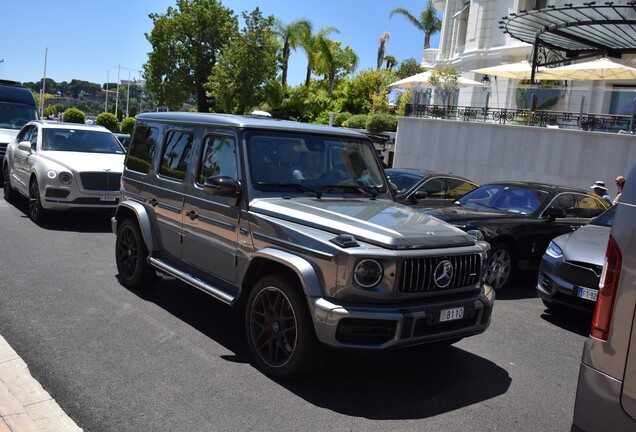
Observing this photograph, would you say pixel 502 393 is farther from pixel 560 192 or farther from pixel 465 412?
pixel 560 192

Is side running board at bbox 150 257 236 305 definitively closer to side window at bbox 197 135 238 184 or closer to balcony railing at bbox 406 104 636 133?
side window at bbox 197 135 238 184

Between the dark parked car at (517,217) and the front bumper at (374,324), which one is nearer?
the front bumper at (374,324)

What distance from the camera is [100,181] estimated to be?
1138 centimetres

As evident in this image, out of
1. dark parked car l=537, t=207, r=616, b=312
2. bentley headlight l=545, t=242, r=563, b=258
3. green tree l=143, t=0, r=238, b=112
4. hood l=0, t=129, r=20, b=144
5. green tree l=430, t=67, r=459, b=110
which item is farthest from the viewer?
green tree l=143, t=0, r=238, b=112

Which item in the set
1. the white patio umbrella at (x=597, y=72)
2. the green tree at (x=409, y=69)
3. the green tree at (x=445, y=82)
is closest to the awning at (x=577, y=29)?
the white patio umbrella at (x=597, y=72)

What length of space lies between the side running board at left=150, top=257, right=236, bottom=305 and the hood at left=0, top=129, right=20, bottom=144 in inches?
456

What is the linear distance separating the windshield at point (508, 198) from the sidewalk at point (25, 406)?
7333mm

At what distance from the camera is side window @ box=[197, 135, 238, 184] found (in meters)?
5.85

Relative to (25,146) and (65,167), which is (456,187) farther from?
(25,146)

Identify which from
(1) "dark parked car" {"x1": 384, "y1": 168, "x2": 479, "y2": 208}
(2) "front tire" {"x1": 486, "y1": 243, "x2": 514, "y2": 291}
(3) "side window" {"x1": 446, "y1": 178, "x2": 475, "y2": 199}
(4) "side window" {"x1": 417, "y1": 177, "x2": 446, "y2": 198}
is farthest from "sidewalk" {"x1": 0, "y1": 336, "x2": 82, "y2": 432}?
(3) "side window" {"x1": 446, "y1": 178, "x2": 475, "y2": 199}

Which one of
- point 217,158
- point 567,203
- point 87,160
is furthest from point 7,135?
point 567,203

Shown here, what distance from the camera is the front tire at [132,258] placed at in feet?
23.4

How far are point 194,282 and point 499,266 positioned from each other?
15.7ft

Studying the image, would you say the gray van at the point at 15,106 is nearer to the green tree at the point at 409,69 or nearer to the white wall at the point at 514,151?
the white wall at the point at 514,151
